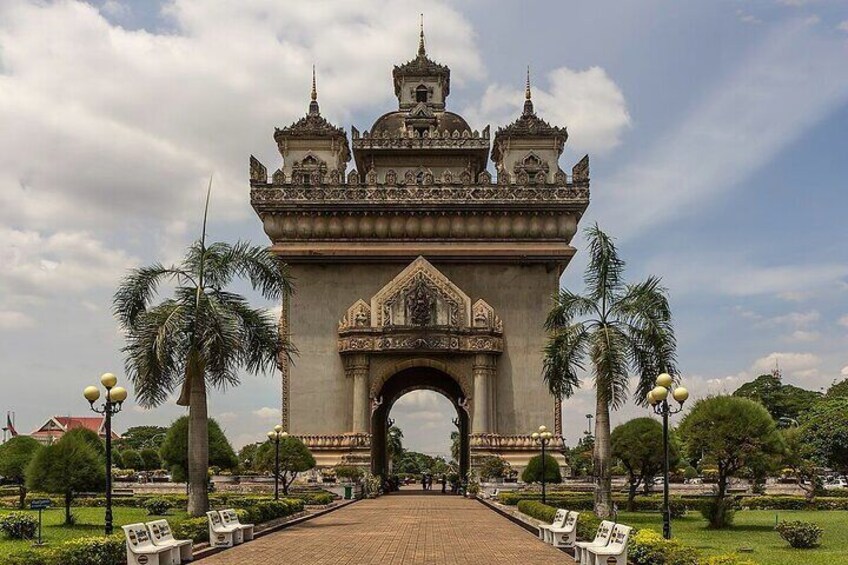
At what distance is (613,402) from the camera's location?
79.2ft

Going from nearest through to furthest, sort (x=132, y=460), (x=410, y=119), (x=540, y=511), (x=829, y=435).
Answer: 1. (x=540, y=511)
2. (x=829, y=435)
3. (x=410, y=119)
4. (x=132, y=460)

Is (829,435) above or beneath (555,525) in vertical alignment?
above

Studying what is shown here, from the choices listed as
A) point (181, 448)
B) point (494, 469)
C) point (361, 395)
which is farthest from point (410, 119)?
point (181, 448)

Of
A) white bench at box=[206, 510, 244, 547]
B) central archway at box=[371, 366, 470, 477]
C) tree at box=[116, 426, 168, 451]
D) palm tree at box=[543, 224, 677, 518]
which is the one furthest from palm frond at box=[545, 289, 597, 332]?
tree at box=[116, 426, 168, 451]

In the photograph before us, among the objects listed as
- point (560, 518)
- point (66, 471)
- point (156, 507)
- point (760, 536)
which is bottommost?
point (760, 536)

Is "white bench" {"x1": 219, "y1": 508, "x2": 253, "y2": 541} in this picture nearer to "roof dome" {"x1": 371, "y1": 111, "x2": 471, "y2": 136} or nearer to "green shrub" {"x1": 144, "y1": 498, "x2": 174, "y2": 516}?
"green shrub" {"x1": 144, "y1": 498, "x2": 174, "y2": 516}

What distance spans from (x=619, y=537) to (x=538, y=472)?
76.2 feet

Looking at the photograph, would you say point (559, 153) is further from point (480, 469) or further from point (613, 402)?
point (613, 402)

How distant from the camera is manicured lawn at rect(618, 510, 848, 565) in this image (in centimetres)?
1753

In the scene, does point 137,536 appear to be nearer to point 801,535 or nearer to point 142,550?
point 142,550

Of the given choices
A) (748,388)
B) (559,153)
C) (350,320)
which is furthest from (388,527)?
(748,388)

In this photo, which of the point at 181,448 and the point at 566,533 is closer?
the point at 566,533

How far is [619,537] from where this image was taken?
14375mm

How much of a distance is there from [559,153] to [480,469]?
1513cm
